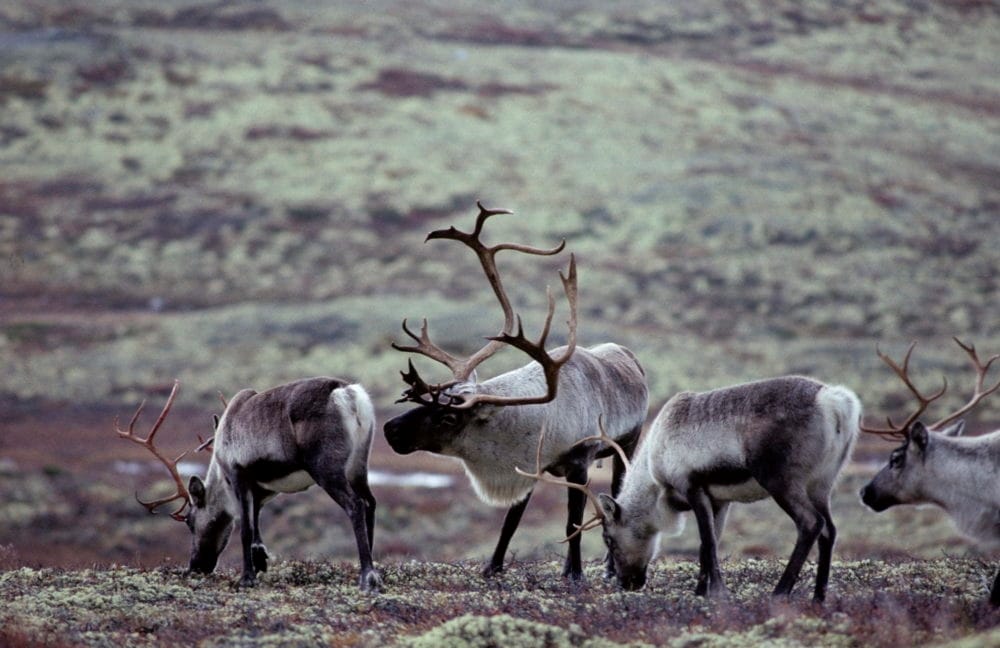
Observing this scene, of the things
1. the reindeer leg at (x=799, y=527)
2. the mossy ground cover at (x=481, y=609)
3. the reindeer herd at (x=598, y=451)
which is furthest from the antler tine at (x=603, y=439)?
the reindeer leg at (x=799, y=527)

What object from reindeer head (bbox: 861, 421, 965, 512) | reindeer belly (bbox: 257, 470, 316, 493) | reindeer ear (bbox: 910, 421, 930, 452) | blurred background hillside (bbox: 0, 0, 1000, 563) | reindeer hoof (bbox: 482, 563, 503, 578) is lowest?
blurred background hillside (bbox: 0, 0, 1000, 563)

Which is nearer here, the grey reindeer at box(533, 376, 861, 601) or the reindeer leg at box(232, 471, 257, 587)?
the grey reindeer at box(533, 376, 861, 601)

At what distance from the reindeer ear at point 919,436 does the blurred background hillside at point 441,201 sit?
42.5 feet

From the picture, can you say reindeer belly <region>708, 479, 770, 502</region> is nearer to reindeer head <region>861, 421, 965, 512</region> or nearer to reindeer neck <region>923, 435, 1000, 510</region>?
reindeer head <region>861, 421, 965, 512</region>

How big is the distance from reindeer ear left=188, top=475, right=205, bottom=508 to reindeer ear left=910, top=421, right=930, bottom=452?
704 cm

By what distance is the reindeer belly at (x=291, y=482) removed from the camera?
12547 mm

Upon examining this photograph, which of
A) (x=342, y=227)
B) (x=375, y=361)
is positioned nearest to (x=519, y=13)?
(x=342, y=227)

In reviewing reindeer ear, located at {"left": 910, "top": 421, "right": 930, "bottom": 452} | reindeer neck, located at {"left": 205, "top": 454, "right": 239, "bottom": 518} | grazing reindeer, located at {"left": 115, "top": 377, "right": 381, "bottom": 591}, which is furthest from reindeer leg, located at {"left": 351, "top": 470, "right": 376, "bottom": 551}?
reindeer ear, located at {"left": 910, "top": 421, "right": 930, "bottom": 452}

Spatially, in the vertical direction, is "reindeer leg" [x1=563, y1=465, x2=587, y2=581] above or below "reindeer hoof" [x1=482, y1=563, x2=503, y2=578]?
above

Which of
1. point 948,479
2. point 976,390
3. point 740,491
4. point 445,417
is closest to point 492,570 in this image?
point 445,417

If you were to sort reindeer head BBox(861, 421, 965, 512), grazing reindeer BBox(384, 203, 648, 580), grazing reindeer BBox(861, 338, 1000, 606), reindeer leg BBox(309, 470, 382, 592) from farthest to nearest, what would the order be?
grazing reindeer BBox(384, 203, 648, 580) → reindeer leg BBox(309, 470, 382, 592) → reindeer head BBox(861, 421, 965, 512) → grazing reindeer BBox(861, 338, 1000, 606)

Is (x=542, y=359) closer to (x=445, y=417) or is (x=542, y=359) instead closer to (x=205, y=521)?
(x=445, y=417)

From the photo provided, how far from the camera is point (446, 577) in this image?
40.7 feet

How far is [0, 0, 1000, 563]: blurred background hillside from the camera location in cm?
4297
